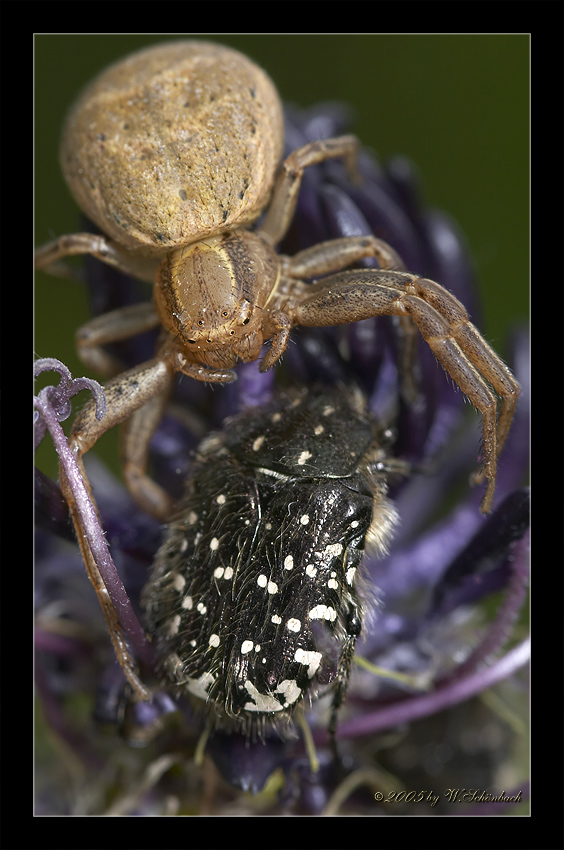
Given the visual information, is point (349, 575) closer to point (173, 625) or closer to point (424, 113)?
point (173, 625)

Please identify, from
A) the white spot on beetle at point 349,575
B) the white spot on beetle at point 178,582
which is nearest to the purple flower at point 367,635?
the white spot on beetle at point 178,582

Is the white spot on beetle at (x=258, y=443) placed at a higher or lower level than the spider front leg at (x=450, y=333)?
lower

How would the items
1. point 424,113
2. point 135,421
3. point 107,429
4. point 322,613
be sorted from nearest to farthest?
point 322,613, point 107,429, point 135,421, point 424,113

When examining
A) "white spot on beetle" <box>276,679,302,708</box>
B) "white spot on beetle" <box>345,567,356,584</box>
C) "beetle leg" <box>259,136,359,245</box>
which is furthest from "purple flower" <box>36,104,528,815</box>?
"white spot on beetle" <box>345,567,356,584</box>

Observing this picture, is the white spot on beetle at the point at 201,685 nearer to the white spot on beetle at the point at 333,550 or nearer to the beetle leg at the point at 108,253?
the white spot on beetle at the point at 333,550

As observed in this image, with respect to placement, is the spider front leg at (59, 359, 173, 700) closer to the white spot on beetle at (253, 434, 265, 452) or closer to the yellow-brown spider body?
the yellow-brown spider body

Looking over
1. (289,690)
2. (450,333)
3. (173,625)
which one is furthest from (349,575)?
(450,333)
